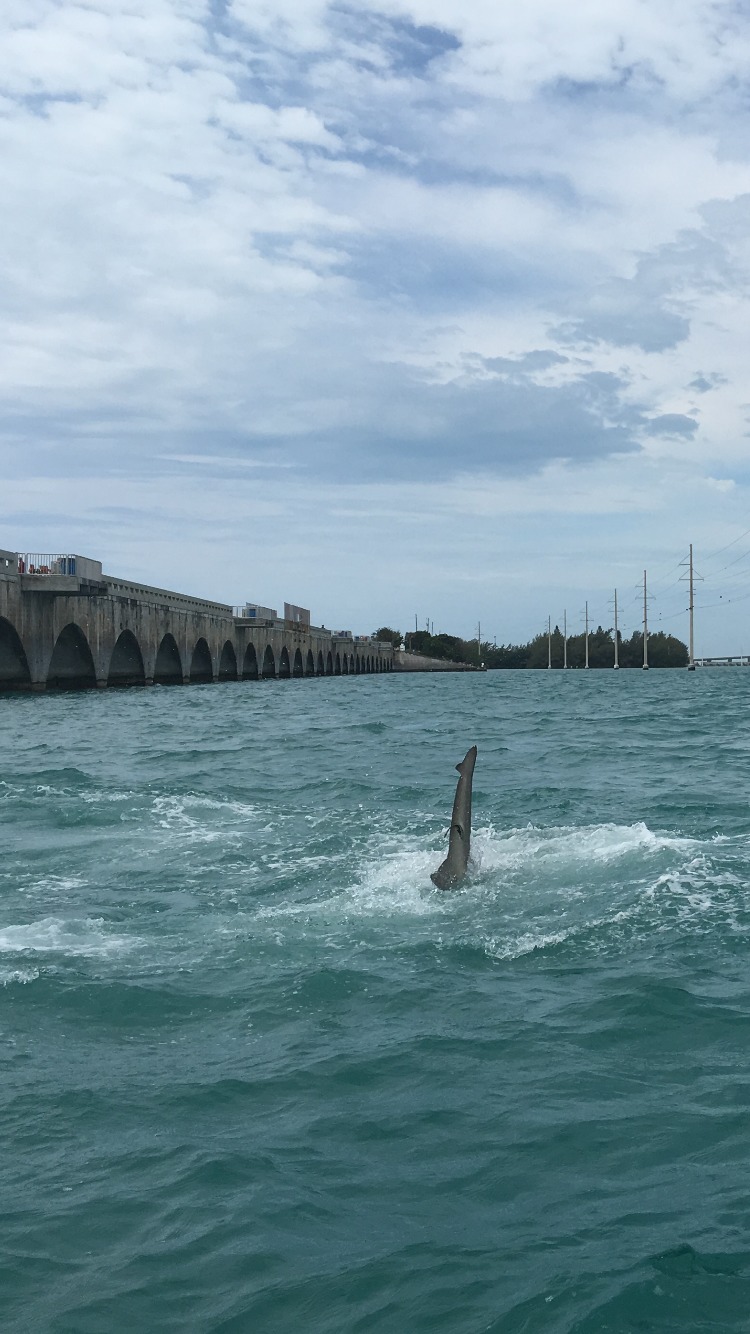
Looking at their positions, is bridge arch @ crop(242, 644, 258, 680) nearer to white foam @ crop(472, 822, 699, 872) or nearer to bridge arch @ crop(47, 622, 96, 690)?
bridge arch @ crop(47, 622, 96, 690)

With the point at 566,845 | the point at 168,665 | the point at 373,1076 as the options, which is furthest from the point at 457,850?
the point at 168,665

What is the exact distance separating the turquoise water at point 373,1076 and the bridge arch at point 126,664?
171 feet

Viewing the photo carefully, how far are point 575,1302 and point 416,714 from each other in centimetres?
3968

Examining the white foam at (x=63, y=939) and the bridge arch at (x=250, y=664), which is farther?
the bridge arch at (x=250, y=664)

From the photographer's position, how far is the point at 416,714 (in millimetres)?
44406

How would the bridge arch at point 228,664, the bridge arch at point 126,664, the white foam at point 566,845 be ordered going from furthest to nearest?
the bridge arch at point 228,664
the bridge arch at point 126,664
the white foam at point 566,845

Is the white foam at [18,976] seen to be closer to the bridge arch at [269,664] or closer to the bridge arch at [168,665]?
the bridge arch at [168,665]

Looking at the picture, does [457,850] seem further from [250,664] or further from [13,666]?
[250,664]

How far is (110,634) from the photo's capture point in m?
60.1

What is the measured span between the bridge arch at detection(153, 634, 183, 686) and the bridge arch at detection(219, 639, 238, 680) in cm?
1578

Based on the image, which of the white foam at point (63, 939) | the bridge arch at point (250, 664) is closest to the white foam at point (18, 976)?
the white foam at point (63, 939)

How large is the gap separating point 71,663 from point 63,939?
50776 mm

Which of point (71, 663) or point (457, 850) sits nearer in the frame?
point (457, 850)

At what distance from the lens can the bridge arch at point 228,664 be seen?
9571cm
